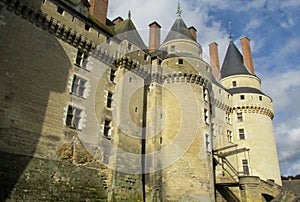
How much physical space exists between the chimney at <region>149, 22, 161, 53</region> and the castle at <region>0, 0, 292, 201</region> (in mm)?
89

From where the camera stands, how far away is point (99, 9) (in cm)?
1952

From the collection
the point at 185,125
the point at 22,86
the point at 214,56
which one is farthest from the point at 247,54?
the point at 22,86

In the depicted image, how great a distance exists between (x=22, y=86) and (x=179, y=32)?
13918 millimetres

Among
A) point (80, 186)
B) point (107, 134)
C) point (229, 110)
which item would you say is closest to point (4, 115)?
point (80, 186)

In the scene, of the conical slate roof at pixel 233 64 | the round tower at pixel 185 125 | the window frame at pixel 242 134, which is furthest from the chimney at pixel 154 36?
the window frame at pixel 242 134

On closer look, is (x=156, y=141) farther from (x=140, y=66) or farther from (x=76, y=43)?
(x=76, y=43)

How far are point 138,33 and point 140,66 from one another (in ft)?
11.5

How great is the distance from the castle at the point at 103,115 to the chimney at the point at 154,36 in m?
0.09

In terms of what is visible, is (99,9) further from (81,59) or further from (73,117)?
(73,117)

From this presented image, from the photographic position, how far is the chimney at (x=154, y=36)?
23608 mm

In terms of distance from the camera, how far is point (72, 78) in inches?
588

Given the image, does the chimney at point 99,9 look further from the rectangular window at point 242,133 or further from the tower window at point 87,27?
the rectangular window at point 242,133

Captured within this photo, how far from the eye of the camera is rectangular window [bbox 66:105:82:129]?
14328mm

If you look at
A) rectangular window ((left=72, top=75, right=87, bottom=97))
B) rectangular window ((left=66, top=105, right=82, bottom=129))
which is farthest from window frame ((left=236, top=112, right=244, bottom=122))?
rectangular window ((left=66, top=105, right=82, bottom=129))
